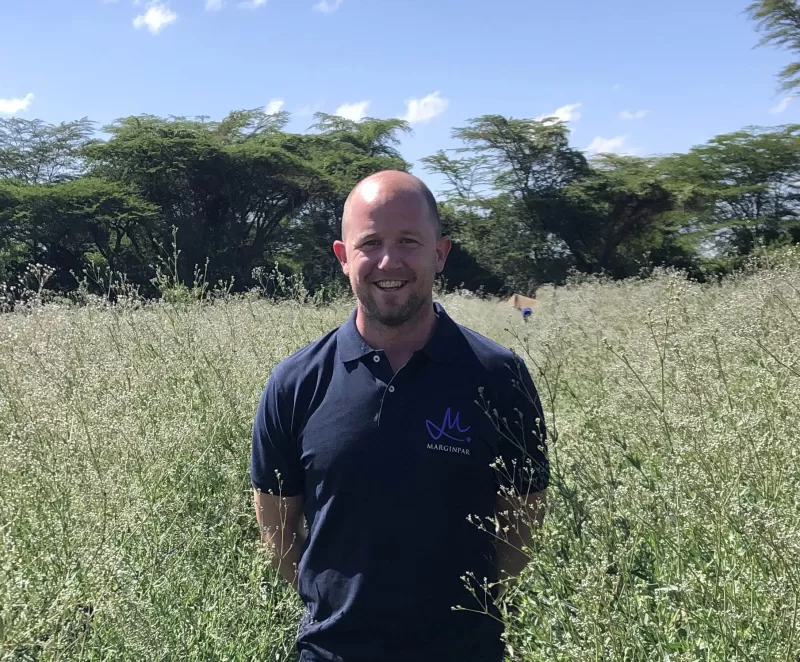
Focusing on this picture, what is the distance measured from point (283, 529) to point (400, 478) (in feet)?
1.47

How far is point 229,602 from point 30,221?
1993 centimetres

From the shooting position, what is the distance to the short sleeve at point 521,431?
5.65 feet

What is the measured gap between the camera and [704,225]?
24703mm

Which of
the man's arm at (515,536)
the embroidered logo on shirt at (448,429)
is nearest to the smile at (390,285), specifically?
the embroidered logo on shirt at (448,429)

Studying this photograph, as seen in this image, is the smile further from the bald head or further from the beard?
the bald head

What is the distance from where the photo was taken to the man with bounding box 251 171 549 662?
62.7 inches

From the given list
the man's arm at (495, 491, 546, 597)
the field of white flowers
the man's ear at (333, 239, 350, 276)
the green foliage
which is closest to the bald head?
the man's ear at (333, 239, 350, 276)

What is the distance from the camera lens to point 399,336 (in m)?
1.78

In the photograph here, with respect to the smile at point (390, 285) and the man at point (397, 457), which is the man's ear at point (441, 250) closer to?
the man at point (397, 457)

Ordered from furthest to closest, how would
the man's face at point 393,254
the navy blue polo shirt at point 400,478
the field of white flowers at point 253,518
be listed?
the man's face at point 393,254 → the navy blue polo shirt at point 400,478 → the field of white flowers at point 253,518

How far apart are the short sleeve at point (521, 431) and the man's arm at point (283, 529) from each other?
0.63 meters

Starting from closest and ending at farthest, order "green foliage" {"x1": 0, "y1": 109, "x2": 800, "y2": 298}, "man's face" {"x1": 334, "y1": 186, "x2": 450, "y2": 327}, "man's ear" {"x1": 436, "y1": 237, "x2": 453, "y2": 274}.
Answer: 1. "man's face" {"x1": 334, "y1": 186, "x2": 450, "y2": 327}
2. "man's ear" {"x1": 436, "y1": 237, "x2": 453, "y2": 274}
3. "green foliage" {"x1": 0, "y1": 109, "x2": 800, "y2": 298}

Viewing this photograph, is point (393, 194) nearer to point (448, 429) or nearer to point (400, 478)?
point (448, 429)

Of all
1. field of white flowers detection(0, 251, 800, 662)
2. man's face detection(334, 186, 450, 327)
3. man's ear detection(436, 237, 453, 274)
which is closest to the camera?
field of white flowers detection(0, 251, 800, 662)
